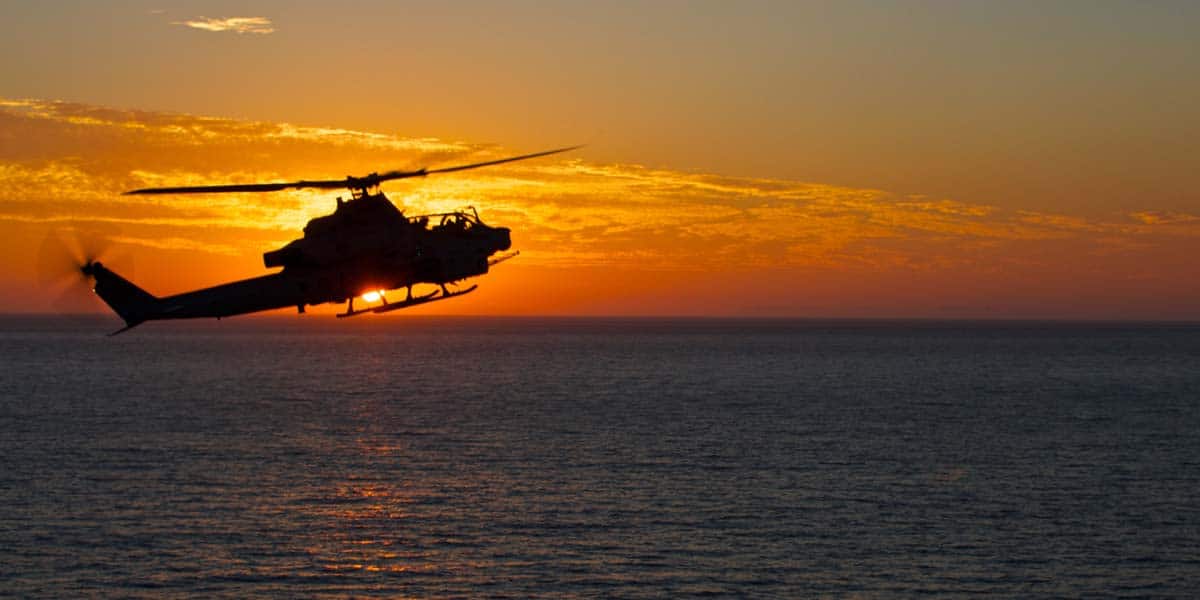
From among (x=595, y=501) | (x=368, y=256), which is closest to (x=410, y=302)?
(x=368, y=256)

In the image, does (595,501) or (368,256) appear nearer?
(368,256)

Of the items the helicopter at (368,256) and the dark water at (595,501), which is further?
the dark water at (595,501)

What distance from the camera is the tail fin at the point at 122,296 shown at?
4556cm

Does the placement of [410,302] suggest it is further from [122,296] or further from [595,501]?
[595,501]

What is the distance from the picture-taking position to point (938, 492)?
84.0 meters

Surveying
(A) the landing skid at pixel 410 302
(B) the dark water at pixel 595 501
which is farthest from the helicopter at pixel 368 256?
(B) the dark water at pixel 595 501

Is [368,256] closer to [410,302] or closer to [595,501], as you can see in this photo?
[410,302]

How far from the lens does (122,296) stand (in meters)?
46.5

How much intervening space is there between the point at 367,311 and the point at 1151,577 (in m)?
42.9

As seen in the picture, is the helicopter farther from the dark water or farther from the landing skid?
the dark water

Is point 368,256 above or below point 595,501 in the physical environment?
above

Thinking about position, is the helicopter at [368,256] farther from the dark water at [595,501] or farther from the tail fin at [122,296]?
the dark water at [595,501]

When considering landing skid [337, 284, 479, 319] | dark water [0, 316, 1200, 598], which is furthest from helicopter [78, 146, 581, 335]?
dark water [0, 316, 1200, 598]

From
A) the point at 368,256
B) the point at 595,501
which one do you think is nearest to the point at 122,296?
the point at 368,256
